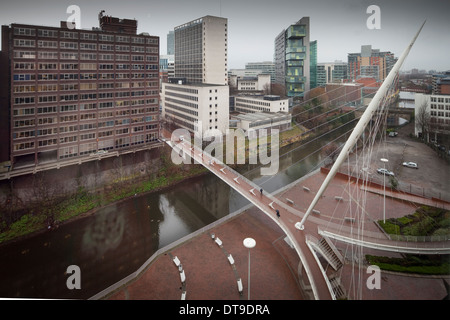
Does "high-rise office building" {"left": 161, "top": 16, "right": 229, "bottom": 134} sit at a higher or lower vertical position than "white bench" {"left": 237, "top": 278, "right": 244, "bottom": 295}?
higher

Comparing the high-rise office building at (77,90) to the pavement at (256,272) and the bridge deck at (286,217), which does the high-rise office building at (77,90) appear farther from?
the pavement at (256,272)

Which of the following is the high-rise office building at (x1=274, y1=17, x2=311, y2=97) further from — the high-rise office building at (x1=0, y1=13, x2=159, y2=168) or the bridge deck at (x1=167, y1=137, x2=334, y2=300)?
the bridge deck at (x1=167, y1=137, x2=334, y2=300)

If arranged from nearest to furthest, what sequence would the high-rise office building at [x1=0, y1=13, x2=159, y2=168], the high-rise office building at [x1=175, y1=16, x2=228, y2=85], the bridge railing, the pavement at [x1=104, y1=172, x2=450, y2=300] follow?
1. the pavement at [x1=104, y1=172, x2=450, y2=300]
2. the bridge railing
3. the high-rise office building at [x1=0, y1=13, x2=159, y2=168]
4. the high-rise office building at [x1=175, y1=16, x2=228, y2=85]

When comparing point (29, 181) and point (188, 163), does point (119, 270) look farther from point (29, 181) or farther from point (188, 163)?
point (188, 163)

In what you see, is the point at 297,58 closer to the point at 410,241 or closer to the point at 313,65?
the point at 313,65

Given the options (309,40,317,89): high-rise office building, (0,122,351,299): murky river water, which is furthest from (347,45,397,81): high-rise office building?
(0,122,351,299): murky river water

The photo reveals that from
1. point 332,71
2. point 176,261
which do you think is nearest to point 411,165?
point 176,261

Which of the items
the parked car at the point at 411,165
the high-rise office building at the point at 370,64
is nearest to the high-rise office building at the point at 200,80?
Answer: the parked car at the point at 411,165
